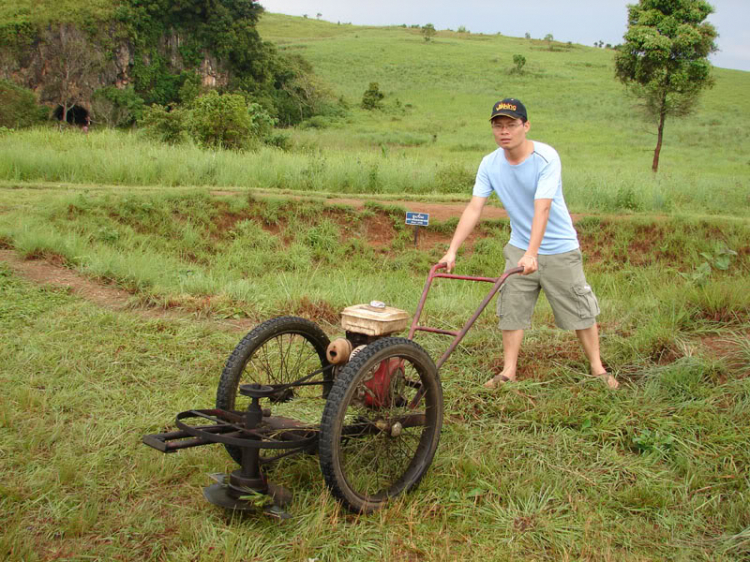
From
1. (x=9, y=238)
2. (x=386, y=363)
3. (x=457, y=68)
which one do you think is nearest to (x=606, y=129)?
(x=457, y=68)

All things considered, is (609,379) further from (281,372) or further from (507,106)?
(281,372)

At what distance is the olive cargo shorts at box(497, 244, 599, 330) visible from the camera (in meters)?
4.49

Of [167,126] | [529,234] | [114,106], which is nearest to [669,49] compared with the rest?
[167,126]

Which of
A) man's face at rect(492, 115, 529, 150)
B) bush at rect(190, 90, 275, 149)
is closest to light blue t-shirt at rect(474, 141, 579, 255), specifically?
man's face at rect(492, 115, 529, 150)

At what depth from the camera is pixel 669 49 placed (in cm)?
→ 1711

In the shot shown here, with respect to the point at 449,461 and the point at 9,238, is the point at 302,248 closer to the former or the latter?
the point at 9,238

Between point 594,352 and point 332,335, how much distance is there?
2355 mm

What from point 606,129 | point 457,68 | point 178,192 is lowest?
point 178,192

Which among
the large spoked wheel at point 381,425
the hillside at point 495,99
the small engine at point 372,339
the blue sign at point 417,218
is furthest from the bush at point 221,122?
the large spoked wheel at point 381,425

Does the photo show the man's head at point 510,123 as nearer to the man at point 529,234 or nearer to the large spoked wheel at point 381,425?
the man at point 529,234

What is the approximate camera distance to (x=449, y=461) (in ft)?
12.3

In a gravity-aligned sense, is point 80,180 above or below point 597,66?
below

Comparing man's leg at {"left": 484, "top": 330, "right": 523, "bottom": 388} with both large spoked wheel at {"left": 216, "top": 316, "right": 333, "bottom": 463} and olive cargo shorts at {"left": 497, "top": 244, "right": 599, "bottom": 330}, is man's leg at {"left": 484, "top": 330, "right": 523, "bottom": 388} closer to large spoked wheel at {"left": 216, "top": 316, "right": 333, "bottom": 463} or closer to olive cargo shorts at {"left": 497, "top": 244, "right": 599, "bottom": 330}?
olive cargo shorts at {"left": 497, "top": 244, "right": 599, "bottom": 330}

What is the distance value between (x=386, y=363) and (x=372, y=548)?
0.89m
